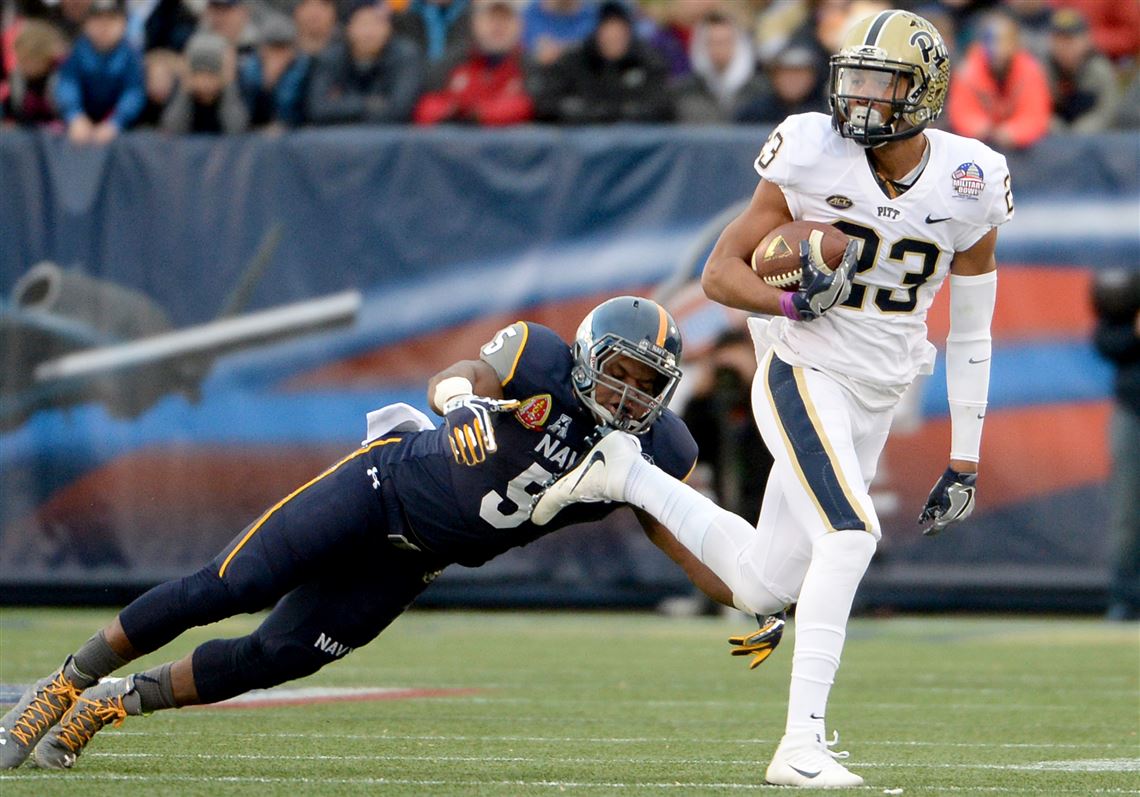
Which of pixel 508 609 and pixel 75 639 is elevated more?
pixel 75 639

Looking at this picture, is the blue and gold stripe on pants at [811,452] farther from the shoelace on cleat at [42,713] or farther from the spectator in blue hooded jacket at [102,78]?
the spectator in blue hooded jacket at [102,78]

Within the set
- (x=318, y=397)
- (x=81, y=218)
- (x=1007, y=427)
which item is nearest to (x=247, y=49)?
(x=81, y=218)

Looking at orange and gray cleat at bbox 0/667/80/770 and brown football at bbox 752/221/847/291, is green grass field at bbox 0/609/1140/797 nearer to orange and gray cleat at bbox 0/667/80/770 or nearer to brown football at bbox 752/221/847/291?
orange and gray cleat at bbox 0/667/80/770

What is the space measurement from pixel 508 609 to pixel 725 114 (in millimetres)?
2996

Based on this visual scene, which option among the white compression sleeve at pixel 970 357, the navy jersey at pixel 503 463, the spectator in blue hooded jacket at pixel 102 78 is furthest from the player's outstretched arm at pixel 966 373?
the spectator in blue hooded jacket at pixel 102 78

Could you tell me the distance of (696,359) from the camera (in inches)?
391

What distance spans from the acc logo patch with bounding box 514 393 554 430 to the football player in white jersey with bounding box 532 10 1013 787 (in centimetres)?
15

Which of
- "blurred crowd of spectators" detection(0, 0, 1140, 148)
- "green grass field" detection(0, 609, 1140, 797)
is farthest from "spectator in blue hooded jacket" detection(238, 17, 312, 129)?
"green grass field" detection(0, 609, 1140, 797)

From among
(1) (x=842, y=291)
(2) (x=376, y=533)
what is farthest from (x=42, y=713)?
(1) (x=842, y=291)

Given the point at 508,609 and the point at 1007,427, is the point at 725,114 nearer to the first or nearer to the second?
the point at 1007,427

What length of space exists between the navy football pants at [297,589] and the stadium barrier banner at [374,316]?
213 inches

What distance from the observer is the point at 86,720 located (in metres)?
4.30

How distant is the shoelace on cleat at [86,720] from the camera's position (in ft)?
14.0

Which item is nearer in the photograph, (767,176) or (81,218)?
(767,176)
